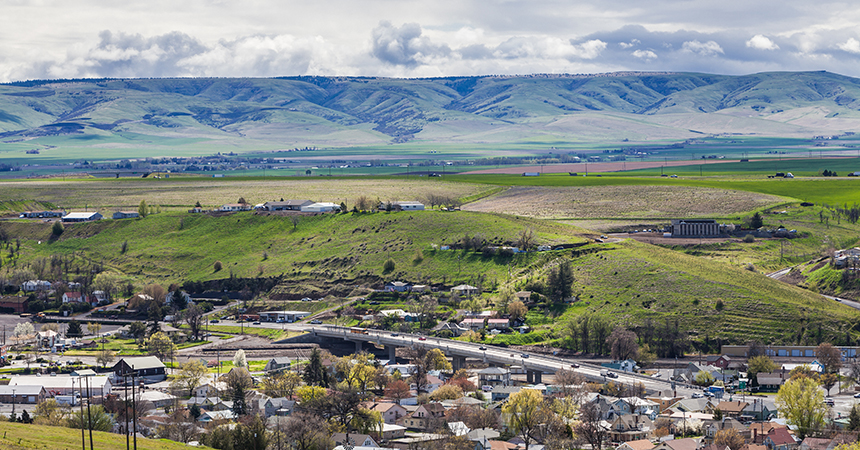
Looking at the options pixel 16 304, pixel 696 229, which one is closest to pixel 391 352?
pixel 16 304

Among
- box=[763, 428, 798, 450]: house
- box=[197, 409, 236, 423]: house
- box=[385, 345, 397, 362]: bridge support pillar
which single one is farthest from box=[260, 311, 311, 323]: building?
box=[763, 428, 798, 450]: house

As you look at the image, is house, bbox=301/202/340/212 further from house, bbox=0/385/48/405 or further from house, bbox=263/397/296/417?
house, bbox=263/397/296/417

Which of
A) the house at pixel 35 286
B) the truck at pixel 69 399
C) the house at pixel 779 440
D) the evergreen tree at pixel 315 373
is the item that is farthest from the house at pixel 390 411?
the house at pixel 35 286

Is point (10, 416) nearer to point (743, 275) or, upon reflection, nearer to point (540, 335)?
point (540, 335)

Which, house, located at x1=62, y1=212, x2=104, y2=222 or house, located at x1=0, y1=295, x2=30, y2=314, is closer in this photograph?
house, located at x1=0, y1=295, x2=30, y2=314

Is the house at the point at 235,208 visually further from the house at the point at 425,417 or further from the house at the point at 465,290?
the house at the point at 425,417

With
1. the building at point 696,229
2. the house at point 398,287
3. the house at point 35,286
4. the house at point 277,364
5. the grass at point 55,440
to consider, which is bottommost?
the house at point 277,364
